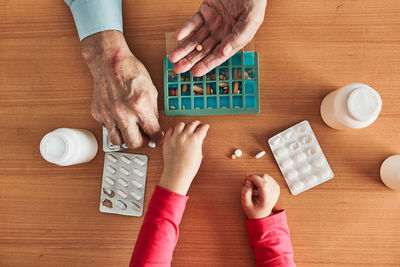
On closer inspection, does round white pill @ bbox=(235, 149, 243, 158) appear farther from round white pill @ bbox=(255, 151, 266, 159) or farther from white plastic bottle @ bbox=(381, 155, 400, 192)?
white plastic bottle @ bbox=(381, 155, 400, 192)

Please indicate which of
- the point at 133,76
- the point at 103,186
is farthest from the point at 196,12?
the point at 103,186

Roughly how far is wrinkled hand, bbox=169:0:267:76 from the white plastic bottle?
432 millimetres

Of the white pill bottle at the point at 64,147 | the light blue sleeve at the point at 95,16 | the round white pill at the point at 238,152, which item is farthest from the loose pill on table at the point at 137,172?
the light blue sleeve at the point at 95,16

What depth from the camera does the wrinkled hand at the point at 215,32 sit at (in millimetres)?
648

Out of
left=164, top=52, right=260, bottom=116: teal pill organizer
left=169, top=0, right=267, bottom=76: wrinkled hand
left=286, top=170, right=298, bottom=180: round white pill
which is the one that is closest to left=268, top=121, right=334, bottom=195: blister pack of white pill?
left=286, top=170, right=298, bottom=180: round white pill

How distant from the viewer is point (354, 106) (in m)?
0.60

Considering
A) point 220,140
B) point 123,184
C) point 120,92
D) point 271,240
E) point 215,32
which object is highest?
point 215,32

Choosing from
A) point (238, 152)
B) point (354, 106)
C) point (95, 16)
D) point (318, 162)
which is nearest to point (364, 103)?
point (354, 106)

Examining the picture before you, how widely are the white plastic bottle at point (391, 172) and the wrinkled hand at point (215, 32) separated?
1.42ft

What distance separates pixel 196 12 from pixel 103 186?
492 mm

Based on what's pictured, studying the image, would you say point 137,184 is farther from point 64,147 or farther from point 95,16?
point 95,16

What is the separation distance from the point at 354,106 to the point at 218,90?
0.97ft

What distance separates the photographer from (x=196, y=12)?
0.71m

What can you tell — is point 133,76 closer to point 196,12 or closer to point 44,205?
point 196,12
